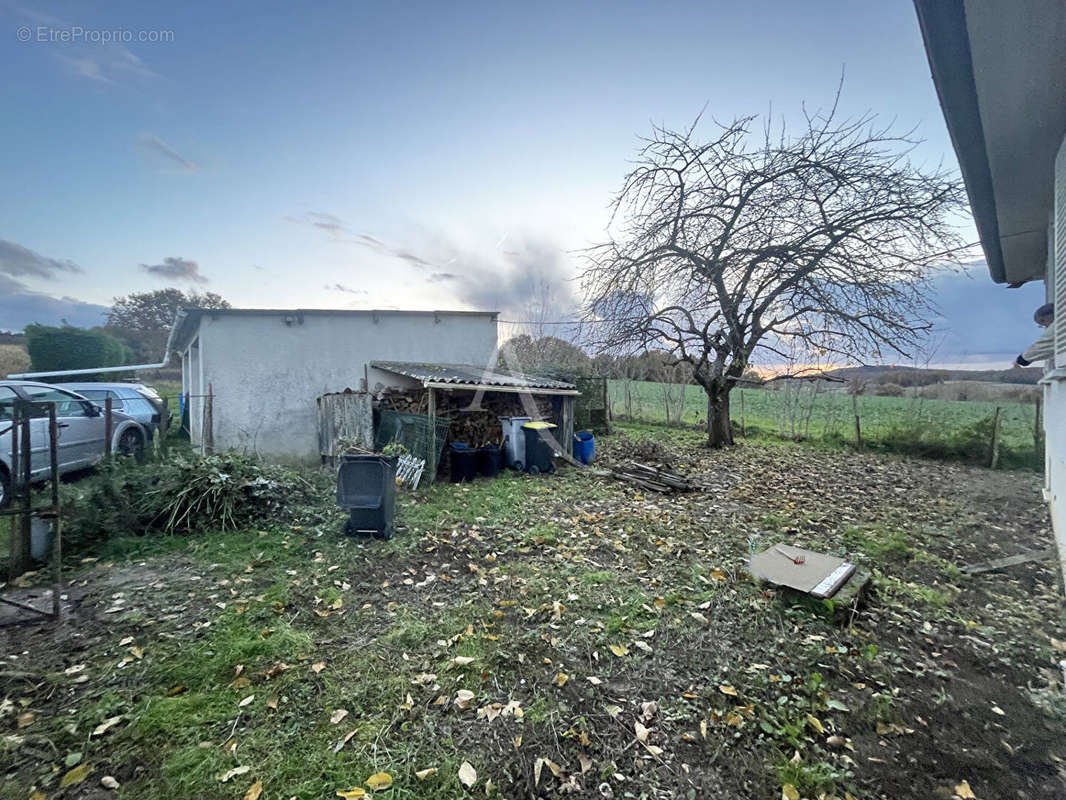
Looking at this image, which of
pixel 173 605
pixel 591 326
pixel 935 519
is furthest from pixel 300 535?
pixel 935 519

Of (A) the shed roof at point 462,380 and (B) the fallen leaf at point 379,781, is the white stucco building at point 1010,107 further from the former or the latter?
(A) the shed roof at point 462,380

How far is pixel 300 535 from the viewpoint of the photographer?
5098 mm

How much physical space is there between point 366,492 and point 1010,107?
6503 millimetres

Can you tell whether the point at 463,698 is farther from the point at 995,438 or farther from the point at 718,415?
the point at 995,438

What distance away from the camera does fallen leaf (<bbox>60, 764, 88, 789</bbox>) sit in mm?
1931

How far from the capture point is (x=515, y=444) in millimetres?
8945

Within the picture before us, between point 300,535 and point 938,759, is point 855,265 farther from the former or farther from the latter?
point 300,535

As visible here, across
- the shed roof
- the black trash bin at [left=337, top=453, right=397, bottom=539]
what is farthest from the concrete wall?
the black trash bin at [left=337, top=453, right=397, bottom=539]

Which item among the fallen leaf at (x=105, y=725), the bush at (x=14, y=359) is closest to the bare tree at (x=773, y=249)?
the fallen leaf at (x=105, y=725)

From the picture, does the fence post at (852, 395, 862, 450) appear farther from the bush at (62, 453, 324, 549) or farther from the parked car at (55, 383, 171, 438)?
the parked car at (55, 383, 171, 438)

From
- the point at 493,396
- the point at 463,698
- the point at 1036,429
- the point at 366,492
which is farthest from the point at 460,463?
the point at 1036,429

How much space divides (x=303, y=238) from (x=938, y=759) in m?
12.5

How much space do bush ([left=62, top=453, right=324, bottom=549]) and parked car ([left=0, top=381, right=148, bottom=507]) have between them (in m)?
1.01

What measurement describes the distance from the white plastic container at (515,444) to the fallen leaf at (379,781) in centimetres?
687
